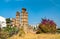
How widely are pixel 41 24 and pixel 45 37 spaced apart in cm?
740

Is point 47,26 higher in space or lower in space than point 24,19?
lower

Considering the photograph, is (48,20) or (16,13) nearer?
(48,20)

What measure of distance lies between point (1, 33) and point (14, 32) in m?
9.37

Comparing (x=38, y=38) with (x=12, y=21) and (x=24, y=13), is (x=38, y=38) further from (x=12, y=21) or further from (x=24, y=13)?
(x=12, y=21)

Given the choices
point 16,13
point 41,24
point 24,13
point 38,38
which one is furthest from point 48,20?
point 38,38

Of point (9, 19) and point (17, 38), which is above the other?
point (9, 19)

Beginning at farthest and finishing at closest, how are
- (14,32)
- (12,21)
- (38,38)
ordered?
1. (12,21)
2. (14,32)
3. (38,38)

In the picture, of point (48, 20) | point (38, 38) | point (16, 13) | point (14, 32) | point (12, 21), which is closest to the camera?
point (38, 38)

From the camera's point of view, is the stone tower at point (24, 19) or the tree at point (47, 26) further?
the stone tower at point (24, 19)

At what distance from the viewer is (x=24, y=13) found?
3088 cm

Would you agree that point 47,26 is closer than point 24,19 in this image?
Yes

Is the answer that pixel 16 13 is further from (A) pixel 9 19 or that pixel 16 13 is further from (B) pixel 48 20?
(B) pixel 48 20

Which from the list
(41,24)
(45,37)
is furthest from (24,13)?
(45,37)

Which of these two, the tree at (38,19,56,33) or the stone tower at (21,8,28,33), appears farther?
the stone tower at (21,8,28,33)
